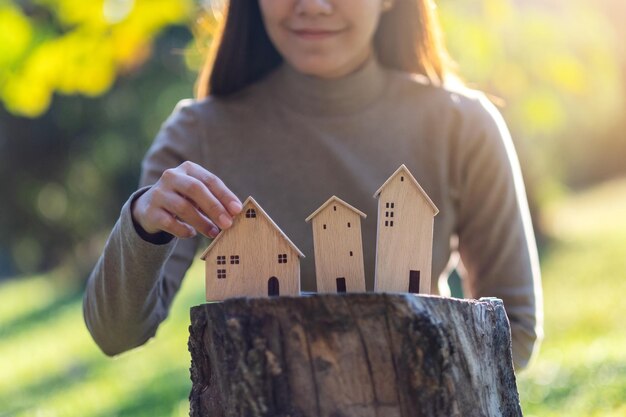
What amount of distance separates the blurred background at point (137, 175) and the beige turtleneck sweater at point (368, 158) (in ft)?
2.76

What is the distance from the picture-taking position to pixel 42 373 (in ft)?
29.1

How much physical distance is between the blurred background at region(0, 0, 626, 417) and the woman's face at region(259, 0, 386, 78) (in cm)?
97

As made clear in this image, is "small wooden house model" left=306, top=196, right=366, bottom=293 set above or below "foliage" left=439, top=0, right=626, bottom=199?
below

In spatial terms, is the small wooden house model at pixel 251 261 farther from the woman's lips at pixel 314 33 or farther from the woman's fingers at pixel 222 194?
the woman's lips at pixel 314 33

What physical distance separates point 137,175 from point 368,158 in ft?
42.4

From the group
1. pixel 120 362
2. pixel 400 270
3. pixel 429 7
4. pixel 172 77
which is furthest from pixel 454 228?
pixel 172 77

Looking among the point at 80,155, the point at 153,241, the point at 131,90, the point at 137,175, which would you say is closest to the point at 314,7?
the point at 153,241

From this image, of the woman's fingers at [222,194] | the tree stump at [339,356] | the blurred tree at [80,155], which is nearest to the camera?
the tree stump at [339,356]

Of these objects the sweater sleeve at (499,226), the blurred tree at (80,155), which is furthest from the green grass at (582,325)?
the blurred tree at (80,155)

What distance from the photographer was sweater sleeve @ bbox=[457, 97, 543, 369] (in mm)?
3352

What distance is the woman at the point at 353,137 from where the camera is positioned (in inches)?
127

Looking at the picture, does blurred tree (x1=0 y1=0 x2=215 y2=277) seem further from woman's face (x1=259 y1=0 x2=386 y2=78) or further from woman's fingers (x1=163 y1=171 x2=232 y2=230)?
woman's fingers (x1=163 y1=171 x2=232 y2=230)

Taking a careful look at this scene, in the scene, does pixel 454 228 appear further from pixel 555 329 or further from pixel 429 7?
pixel 555 329

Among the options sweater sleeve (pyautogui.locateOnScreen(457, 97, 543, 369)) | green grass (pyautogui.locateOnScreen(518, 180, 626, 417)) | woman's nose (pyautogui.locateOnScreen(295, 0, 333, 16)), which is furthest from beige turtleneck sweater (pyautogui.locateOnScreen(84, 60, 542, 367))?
green grass (pyautogui.locateOnScreen(518, 180, 626, 417))
